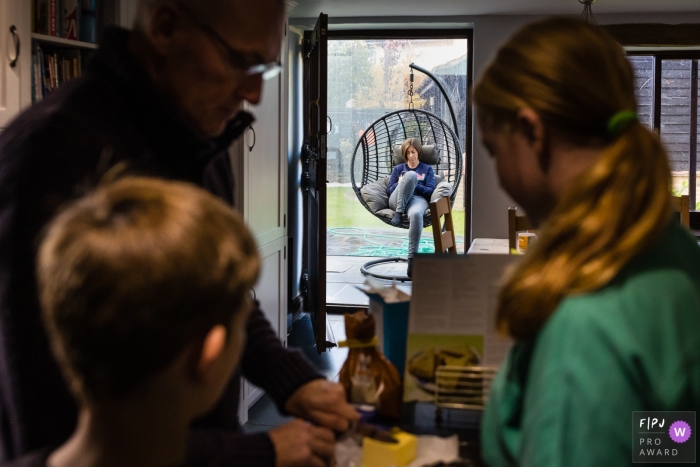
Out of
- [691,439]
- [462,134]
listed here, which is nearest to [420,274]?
[691,439]

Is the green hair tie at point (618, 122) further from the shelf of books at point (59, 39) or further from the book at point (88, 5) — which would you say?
the book at point (88, 5)

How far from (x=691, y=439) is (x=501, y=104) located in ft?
1.37

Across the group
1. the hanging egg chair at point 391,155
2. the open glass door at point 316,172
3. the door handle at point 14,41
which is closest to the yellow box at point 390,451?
the door handle at point 14,41

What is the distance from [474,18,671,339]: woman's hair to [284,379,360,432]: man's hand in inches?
15.0

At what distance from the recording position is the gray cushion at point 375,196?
676 cm

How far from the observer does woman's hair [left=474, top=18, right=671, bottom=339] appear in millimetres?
718

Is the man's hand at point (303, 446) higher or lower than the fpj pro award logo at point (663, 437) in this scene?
lower

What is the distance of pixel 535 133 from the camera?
0.80 metres

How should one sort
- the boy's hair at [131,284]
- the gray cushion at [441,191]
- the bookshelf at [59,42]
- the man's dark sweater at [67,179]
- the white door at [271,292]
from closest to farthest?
the boy's hair at [131,284] < the man's dark sweater at [67,179] < the bookshelf at [59,42] < the white door at [271,292] < the gray cushion at [441,191]

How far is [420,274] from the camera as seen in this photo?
1.26m

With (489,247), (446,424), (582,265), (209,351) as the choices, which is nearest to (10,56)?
(446,424)

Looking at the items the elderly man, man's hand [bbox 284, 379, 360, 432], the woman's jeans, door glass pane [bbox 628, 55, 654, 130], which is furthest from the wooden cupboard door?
door glass pane [bbox 628, 55, 654, 130]

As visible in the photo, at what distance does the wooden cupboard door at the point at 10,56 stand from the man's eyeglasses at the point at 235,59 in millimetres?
1391

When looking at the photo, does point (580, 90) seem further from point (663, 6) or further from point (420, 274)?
point (663, 6)
